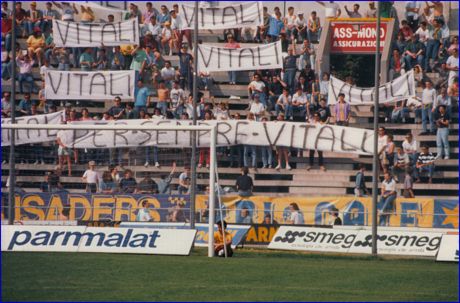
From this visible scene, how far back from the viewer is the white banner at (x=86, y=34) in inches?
1303

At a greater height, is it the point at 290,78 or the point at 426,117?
the point at 290,78

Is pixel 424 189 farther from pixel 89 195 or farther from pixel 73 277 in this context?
pixel 73 277

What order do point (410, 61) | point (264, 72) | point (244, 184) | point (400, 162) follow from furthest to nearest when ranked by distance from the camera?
point (264, 72) < point (410, 61) < point (400, 162) < point (244, 184)

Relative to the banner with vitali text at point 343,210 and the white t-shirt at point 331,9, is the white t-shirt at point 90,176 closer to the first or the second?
the banner with vitali text at point 343,210

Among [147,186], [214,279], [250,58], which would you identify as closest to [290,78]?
[250,58]

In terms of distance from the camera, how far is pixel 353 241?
1051 inches

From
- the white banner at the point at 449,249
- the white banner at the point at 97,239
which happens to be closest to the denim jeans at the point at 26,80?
the white banner at the point at 97,239

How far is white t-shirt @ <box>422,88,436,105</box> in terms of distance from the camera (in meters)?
32.5

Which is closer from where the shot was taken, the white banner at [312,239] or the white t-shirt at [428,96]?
the white banner at [312,239]

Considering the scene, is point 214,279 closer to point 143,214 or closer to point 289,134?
point 143,214

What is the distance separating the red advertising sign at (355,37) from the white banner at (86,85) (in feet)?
24.1

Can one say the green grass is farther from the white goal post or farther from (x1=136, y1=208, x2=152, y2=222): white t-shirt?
(x1=136, y1=208, x2=152, y2=222): white t-shirt

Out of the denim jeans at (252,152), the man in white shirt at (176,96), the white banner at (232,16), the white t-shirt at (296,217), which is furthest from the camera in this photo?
the man in white shirt at (176,96)

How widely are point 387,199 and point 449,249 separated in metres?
6.77
